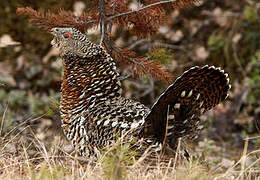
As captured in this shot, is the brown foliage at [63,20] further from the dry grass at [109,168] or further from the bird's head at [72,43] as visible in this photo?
the dry grass at [109,168]

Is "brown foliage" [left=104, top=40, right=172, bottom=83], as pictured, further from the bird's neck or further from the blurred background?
the blurred background

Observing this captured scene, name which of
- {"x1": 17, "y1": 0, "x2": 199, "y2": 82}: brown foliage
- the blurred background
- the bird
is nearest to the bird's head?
the bird

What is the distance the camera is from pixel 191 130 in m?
2.69

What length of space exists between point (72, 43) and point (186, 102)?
1028mm

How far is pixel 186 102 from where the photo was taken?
2527mm

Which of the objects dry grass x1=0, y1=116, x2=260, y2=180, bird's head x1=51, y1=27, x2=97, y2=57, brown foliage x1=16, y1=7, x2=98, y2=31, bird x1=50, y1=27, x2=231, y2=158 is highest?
brown foliage x1=16, y1=7, x2=98, y2=31

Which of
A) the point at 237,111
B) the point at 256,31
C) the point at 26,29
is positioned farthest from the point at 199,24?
the point at 26,29

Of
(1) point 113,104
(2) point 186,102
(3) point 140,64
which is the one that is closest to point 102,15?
(3) point 140,64

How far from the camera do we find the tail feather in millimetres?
2436

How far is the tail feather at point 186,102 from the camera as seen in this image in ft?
7.99

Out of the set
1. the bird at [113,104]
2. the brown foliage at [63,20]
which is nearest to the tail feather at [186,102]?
the bird at [113,104]

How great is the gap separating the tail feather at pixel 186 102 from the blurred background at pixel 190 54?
350cm

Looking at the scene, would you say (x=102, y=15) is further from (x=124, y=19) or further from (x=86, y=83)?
(x=86, y=83)

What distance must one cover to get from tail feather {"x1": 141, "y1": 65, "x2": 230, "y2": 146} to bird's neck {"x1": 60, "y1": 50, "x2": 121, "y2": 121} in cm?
55
